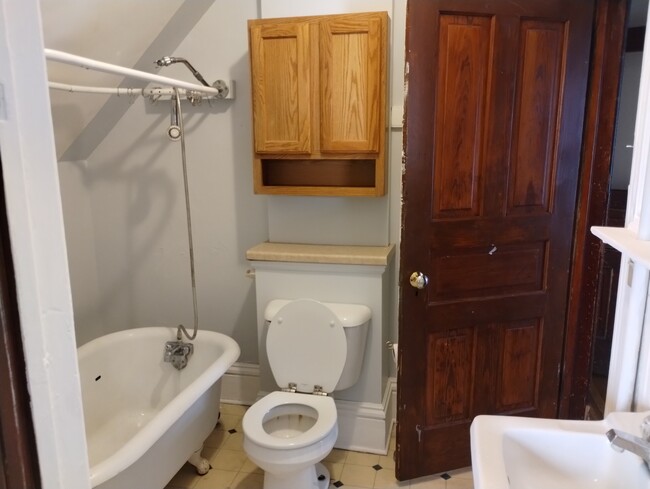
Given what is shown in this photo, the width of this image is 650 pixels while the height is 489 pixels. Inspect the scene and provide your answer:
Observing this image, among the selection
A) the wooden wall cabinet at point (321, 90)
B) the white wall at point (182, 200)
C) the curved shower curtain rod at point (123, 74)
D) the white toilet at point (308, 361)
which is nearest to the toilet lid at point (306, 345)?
the white toilet at point (308, 361)

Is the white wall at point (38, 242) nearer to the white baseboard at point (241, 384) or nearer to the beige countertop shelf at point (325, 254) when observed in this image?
the beige countertop shelf at point (325, 254)

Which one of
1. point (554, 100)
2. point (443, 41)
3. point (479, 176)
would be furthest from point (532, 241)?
point (443, 41)

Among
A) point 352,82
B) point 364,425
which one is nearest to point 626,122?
point 352,82

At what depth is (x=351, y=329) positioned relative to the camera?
7.27 feet

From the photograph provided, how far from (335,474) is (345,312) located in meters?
0.72

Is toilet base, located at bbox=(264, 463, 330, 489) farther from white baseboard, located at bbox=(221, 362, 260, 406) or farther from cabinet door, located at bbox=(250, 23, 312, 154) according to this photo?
cabinet door, located at bbox=(250, 23, 312, 154)

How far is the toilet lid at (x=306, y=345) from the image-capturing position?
2.19 metres

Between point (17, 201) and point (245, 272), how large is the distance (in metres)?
2.10

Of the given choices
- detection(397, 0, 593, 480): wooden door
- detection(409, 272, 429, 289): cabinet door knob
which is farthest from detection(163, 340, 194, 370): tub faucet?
detection(409, 272, 429, 289): cabinet door knob

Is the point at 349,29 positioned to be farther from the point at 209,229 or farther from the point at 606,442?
the point at 606,442

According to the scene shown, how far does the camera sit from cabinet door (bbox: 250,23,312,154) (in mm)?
2105

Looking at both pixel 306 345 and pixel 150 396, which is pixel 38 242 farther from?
pixel 150 396

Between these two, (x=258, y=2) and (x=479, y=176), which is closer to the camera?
(x=479, y=176)

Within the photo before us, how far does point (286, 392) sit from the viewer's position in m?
2.21
